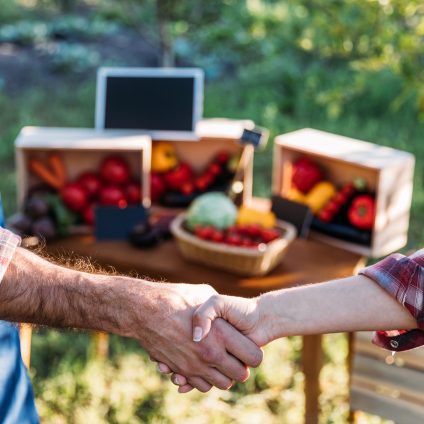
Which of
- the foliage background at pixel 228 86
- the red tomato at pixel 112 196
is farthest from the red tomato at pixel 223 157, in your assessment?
the foliage background at pixel 228 86

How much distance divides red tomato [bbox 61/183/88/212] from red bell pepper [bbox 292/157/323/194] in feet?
3.11

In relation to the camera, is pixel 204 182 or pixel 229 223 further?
pixel 204 182

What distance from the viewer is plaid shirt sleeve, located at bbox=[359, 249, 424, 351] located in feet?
6.32

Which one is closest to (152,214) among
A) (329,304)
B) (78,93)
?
(329,304)

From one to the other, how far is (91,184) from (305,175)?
3.17 feet

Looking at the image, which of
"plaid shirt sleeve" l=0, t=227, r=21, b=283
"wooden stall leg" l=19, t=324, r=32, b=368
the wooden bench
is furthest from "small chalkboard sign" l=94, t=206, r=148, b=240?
"plaid shirt sleeve" l=0, t=227, r=21, b=283

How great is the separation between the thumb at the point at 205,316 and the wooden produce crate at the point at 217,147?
1.40m

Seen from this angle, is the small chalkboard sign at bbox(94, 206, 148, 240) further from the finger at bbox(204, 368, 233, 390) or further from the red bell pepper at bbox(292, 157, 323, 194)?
the finger at bbox(204, 368, 233, 390)

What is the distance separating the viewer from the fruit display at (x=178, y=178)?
3.73 meters

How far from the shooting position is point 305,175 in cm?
355

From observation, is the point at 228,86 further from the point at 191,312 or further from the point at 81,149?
the point at 191,312

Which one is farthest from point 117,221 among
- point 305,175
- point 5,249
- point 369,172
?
point 5,249

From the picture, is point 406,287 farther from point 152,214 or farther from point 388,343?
point 152,214

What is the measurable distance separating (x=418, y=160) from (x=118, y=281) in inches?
208
